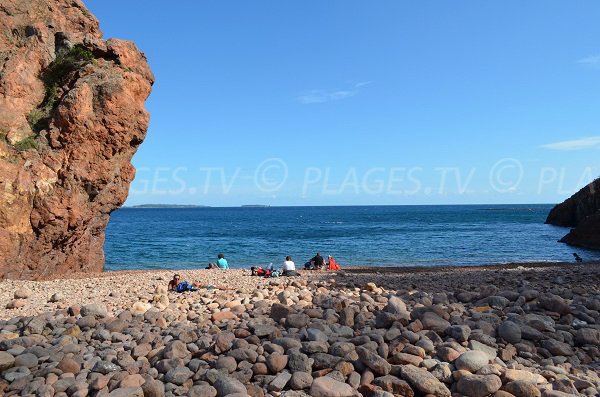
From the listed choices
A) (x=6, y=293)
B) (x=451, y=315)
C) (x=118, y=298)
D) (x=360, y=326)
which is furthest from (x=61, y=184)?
(x=451, y=315)

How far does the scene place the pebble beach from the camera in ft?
17.3

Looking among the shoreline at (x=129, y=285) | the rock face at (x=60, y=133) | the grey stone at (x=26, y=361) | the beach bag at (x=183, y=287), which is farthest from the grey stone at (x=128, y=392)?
the rock face at (x=60, y=133)

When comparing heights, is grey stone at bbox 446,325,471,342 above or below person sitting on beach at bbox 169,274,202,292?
above

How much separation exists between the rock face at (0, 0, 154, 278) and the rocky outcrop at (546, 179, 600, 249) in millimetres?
36710

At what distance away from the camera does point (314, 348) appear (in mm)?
5965

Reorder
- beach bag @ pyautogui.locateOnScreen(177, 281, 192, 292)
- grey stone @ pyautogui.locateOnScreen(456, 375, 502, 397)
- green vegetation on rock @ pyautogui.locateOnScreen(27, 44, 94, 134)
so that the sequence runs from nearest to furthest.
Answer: grey stone @ pyautogui.locateOnScreen(456, 375, 502, 397)
beach bag @ pyautogui.locateOnScreen(177, 281, 192, 292)
green vegetation on rock @ pyautogui.locateOnScreen(27, 44, 94, 134)

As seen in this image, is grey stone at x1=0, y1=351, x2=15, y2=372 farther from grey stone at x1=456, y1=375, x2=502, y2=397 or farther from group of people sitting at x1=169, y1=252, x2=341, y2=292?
grey stone at x1=456, y1=375, x2=502, y2=397

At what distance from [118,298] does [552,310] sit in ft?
30.8

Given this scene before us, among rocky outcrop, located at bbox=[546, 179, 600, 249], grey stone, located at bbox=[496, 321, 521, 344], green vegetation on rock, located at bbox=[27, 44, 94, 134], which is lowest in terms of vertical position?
grey stone, located at bbox=[496, 321, 521, 344]

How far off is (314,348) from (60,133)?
13446 mm

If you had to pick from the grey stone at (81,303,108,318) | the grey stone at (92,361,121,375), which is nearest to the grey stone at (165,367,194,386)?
the grey stone at (92,361,121,375)

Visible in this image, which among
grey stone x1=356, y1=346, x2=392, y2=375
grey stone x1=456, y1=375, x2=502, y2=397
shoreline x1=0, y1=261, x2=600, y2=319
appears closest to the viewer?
grey stone x1=456, y1=375, x2=502, y2=397

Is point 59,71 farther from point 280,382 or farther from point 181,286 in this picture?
point 280,382

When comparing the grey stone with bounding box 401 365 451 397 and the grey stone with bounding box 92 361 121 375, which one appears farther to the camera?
the grey stone with bounding box 92 361 121 375
